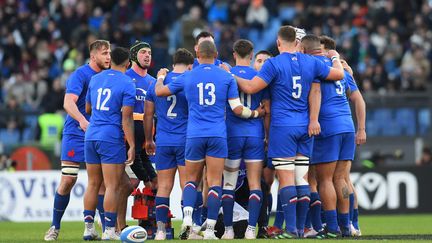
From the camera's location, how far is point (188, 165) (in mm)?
15453

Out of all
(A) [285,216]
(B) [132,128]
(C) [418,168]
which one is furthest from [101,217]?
(C) [418,168]

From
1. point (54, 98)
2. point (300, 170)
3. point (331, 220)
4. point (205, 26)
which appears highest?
point (205, 26)

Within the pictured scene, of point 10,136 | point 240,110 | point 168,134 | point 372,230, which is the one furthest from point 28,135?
point 240,110

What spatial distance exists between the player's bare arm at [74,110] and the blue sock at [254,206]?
2.51 metres

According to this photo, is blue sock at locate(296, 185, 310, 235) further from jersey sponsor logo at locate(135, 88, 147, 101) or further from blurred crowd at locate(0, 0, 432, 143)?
blurred crowd at locate(0, 0, 432, 143)

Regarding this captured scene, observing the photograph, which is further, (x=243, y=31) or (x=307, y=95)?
(x=243, y=31)

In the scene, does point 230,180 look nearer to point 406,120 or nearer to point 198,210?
point 198,210

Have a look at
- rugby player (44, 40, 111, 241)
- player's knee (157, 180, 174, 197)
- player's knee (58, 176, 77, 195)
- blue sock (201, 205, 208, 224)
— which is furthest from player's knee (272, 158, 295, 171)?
player's knee (58, 176, 77, 195)

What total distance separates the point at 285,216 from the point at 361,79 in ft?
47.4

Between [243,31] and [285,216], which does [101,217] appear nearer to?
[285,216]

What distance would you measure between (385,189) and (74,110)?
1070 cm

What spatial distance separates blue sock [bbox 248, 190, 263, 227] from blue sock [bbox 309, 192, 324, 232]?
3.54ft

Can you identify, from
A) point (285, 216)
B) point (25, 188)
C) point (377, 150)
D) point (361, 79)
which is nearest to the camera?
point (285, 216)

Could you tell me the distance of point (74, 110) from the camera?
1608cm
